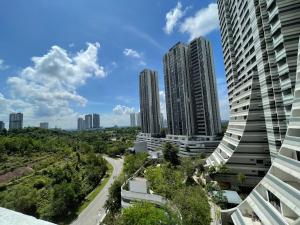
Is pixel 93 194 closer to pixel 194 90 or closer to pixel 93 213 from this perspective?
pixel 93 213

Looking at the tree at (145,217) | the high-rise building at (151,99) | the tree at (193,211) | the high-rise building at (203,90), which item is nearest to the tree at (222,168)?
the tree at (193,211)

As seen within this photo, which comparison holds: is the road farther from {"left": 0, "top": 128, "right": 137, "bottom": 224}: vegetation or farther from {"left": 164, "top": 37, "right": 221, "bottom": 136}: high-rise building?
{"left": 164, "top": 37, "right": 221, "bottom": 136}: high-rise building

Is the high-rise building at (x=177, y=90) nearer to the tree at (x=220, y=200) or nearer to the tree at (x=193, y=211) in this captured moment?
the tree at (x=220, y=200)

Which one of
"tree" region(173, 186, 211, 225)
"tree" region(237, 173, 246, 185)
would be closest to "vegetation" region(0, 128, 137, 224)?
"tree" region(173, 186, 211, 225)

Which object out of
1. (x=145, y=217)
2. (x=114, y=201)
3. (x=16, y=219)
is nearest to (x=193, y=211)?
(x=145, y=217)

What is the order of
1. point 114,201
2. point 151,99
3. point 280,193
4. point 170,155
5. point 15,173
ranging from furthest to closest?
1. point 151,99
2. point 15,173
3. point 170,155
4. point 114,201
5. point 280,193

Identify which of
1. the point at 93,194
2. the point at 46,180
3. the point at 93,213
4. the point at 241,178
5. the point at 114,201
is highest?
the point at 241,178
